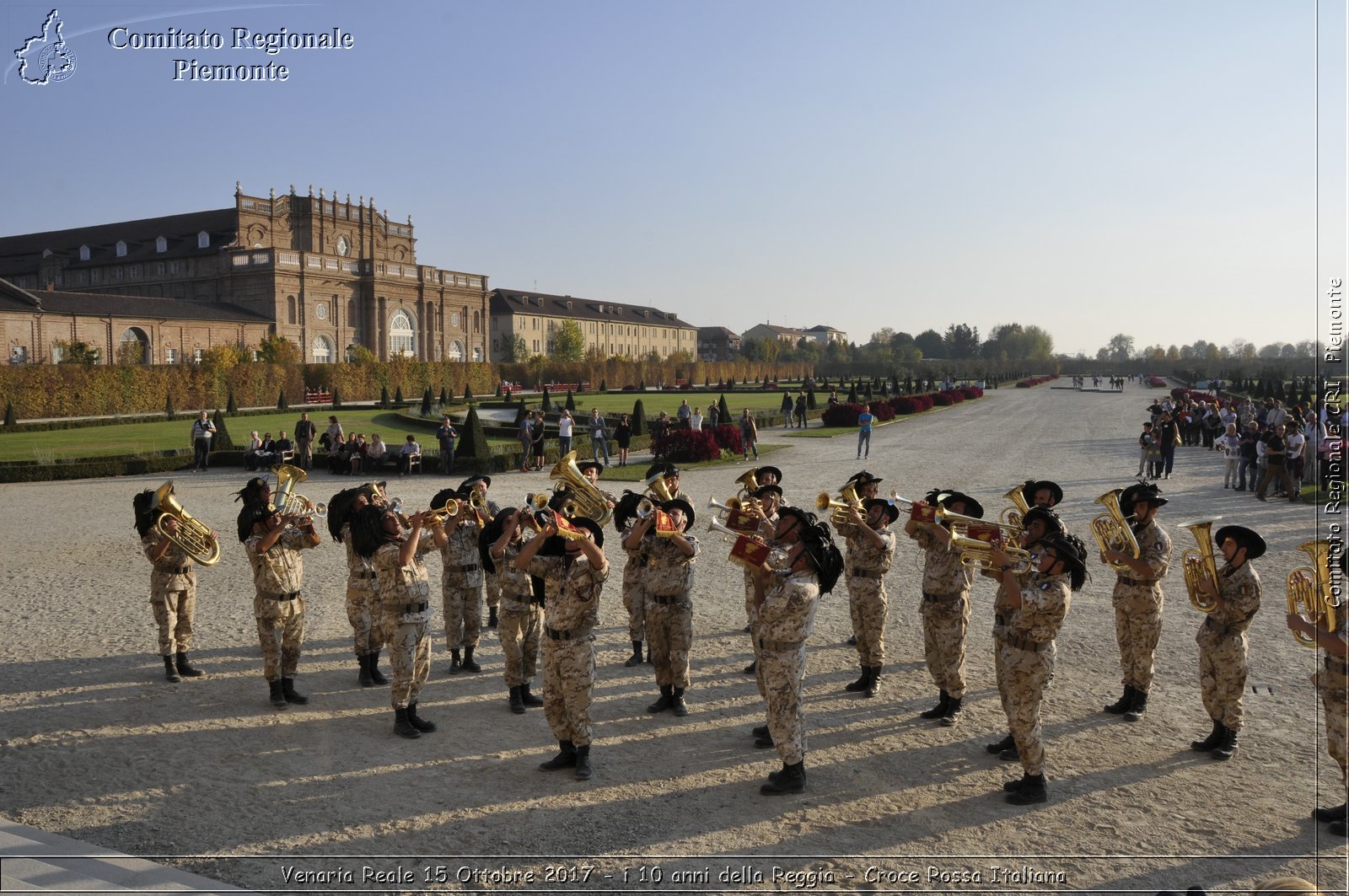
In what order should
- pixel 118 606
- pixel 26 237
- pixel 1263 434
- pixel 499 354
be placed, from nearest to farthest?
pixel 118 606, pixel 1263 434, pixel 26 237, pixel 499 354

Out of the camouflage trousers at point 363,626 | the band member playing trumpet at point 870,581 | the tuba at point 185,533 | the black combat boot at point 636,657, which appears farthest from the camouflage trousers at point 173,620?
the band member playing trumpet at point 870,581

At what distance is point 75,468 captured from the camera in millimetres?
24766

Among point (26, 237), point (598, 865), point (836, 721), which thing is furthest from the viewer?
point (26, 237)

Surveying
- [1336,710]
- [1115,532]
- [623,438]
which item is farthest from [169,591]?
[623,438]

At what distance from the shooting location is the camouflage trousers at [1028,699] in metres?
5.85

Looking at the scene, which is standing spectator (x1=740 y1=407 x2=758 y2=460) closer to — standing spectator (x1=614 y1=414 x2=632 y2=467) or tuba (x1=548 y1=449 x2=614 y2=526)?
standing spectator (x1=614 y1=414 x2=632 y2=467)

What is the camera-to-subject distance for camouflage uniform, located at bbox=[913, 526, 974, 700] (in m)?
7.24

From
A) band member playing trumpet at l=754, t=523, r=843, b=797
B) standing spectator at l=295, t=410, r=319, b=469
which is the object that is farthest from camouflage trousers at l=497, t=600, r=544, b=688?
standing spectator at l=295, t=410, r=319, b=469

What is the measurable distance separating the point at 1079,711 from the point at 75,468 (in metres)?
26.5

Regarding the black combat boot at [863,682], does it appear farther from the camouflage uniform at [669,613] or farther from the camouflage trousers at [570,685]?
the camouflage trousers at [570,685]

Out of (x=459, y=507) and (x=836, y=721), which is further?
(x=459, y=507)

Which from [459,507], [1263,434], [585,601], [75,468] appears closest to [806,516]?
[585,601]

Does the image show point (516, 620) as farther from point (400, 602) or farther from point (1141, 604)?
point (1141, 604)

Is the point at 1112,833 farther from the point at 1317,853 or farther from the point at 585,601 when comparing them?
the point at 585,601
